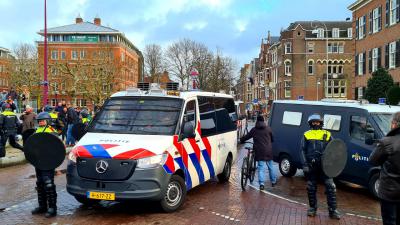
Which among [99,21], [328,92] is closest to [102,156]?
[328,92]

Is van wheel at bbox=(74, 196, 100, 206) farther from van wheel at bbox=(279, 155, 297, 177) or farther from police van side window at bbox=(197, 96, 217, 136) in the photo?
van wheel at bbox=(279, 155, 297, 177)

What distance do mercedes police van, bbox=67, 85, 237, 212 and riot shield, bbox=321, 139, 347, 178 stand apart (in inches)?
98.0

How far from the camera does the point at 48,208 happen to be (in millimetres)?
7680

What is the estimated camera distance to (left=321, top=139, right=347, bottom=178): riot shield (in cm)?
750

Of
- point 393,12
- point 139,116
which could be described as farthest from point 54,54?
point 139,116

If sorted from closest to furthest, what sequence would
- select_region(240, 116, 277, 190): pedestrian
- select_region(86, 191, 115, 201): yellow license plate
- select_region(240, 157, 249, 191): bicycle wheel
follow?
select_region(86, 191, 115, 201): yellow license plate → select_region(240, 157, 249, 191): bicycle wheel → select_region(240, 116, 277, 190): pedestrian

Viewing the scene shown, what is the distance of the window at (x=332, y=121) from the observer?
11.1 meters

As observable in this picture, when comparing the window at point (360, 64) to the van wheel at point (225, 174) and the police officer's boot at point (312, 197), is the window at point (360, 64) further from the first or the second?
the police officer's boot at point (312, 197)

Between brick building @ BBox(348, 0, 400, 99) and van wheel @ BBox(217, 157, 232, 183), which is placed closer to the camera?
van wheel @ BBox(217, 157, 232, 183)

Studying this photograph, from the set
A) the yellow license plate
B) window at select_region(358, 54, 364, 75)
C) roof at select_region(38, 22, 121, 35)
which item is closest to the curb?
the yellow license plate

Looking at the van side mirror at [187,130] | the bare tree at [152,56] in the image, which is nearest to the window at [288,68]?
the bare tree at [152,56]

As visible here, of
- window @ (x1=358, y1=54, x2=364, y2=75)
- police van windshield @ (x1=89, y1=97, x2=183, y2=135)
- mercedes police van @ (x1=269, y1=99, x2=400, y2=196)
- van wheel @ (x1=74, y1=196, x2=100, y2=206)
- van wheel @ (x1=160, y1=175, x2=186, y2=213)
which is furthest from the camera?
window @ (x1=358, y1=54, x2=364, y2=75)

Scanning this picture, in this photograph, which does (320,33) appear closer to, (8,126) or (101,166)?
(8,126)

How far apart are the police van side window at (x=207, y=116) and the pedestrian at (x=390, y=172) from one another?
4.83 meters
